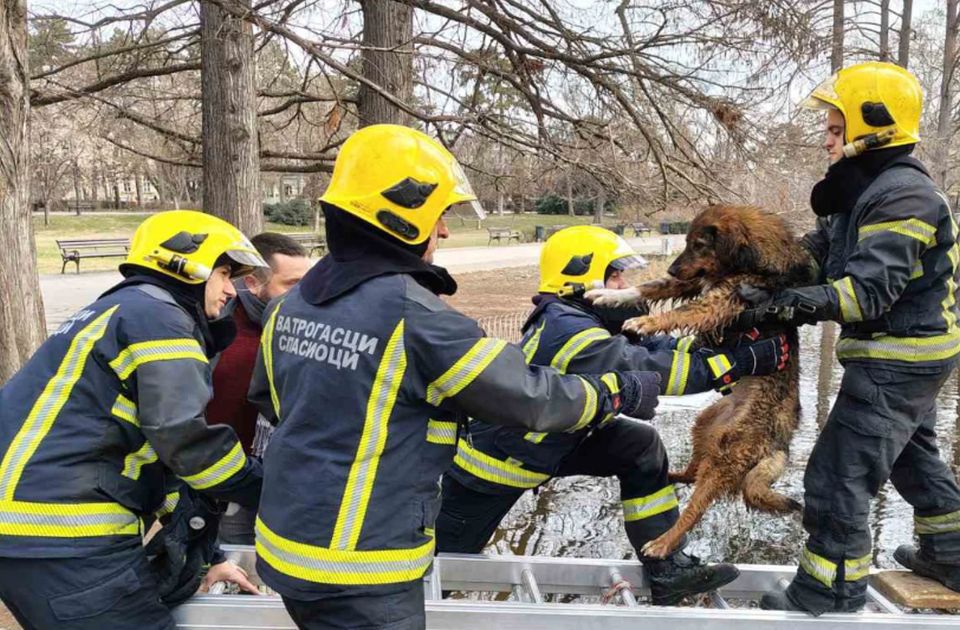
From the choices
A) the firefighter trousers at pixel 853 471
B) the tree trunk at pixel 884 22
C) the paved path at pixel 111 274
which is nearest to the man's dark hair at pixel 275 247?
the firefighter trousers at pixel 853 471

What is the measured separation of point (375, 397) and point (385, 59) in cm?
669

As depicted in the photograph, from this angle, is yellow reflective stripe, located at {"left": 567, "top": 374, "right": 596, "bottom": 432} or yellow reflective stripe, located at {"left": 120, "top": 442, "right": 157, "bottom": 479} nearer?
yellow reflective stripe, located at {"left": 567, "top": 374, "right": 596, "bottom": 432}

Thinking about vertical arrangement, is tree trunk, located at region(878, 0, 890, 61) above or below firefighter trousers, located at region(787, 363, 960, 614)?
above

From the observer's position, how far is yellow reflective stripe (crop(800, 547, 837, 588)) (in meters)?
3.39

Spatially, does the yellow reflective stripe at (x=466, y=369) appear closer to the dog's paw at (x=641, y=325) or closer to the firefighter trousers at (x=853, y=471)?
the dog's paw at (x=641, y=325)

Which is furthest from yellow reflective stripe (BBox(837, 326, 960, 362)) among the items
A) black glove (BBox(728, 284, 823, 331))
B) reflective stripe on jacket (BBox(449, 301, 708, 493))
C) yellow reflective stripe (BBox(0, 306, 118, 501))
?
yellow reflective stripe (BBox(0, 306, 118, 501))

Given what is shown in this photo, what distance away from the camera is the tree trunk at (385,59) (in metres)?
8.41

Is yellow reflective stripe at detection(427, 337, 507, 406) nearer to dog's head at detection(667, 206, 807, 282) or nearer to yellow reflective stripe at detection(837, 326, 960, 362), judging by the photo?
dog's head at detection(667, 206, 807, 282)

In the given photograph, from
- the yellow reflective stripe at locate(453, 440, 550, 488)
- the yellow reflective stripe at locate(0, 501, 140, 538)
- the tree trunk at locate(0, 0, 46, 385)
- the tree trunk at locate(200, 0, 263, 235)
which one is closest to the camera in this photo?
the yellow reflective stripe at locate(0, 501, 140, 538)

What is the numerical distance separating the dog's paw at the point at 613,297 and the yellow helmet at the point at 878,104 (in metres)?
1.06

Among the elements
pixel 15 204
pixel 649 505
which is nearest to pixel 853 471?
pixel 649 505

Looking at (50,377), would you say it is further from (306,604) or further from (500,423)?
(500,423)

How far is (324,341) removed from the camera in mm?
2457

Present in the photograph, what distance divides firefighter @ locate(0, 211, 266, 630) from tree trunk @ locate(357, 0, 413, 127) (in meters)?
5.91
